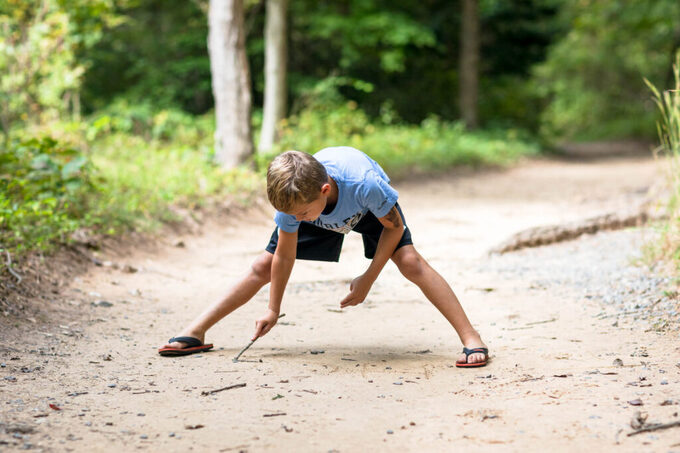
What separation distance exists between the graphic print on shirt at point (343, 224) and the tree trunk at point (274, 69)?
29.4 feet

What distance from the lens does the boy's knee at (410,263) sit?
3.53 metres

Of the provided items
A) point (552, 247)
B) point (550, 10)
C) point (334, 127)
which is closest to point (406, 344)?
point (552, 247)

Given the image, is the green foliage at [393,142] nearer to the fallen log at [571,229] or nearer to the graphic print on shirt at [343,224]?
the fallen log at [571,229]

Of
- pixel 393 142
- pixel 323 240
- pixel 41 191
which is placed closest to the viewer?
pixel 323 240

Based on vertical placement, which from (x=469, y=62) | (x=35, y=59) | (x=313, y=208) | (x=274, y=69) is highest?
(x=469, y=62)

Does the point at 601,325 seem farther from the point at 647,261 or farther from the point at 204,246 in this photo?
the point at 204,246

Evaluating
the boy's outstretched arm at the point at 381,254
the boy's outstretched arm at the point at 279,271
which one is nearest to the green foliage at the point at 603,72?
the boy's outstretched arm at the point at 381,254

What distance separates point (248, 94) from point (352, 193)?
6.60 meters

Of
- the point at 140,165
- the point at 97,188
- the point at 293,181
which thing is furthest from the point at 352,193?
the point at 140,165

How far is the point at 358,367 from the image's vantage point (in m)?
3.52

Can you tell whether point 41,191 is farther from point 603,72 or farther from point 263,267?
point 603,72

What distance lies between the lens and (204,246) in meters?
7.03

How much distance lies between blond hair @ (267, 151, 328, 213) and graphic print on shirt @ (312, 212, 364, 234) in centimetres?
34

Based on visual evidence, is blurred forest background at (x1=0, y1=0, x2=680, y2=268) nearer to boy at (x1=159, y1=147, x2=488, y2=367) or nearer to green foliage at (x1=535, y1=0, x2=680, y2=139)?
green foliage at (x1=535, y1=0, x2=680, y2=139)
